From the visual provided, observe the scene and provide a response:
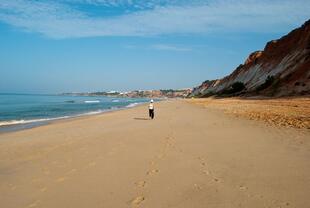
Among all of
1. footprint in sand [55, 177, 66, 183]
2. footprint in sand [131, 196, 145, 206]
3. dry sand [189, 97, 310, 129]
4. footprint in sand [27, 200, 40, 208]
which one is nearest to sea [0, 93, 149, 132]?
footprint in sand [55, 177, 66, 183]

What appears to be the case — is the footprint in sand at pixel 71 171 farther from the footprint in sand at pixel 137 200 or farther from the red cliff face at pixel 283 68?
the red cliff face at pixel 283 68

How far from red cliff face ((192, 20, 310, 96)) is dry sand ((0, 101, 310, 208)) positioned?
99.4ft

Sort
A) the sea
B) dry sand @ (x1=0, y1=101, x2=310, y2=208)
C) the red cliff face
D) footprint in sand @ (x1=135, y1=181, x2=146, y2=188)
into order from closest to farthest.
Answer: dry sand @ (x1=0, y1=101, x2=310, y2=208) < footprint in sand @ (x1=135, y1=181, x2=146, y2=188) < the sea < the red cliff face

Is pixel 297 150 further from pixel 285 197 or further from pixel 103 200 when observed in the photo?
pixel 103 200

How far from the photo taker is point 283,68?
56281 mm

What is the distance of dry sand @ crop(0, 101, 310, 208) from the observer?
5062mm

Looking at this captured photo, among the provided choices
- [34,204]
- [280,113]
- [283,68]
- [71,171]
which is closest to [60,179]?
[71,171]

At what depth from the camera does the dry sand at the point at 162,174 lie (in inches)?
199

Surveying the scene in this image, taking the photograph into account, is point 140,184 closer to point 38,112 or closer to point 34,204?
point 34,204

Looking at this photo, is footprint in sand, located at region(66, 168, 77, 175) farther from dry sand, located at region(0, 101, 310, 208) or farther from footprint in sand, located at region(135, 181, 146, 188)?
footprint in sand, located at region(135, 181, 146, 188)

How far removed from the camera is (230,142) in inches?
402

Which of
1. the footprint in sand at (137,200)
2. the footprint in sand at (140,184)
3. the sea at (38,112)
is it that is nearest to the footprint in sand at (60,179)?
the footprint in sand at (140,184)

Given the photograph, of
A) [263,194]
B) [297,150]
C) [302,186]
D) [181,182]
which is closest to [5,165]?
[181,182]

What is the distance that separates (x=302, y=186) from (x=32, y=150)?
8.09m
